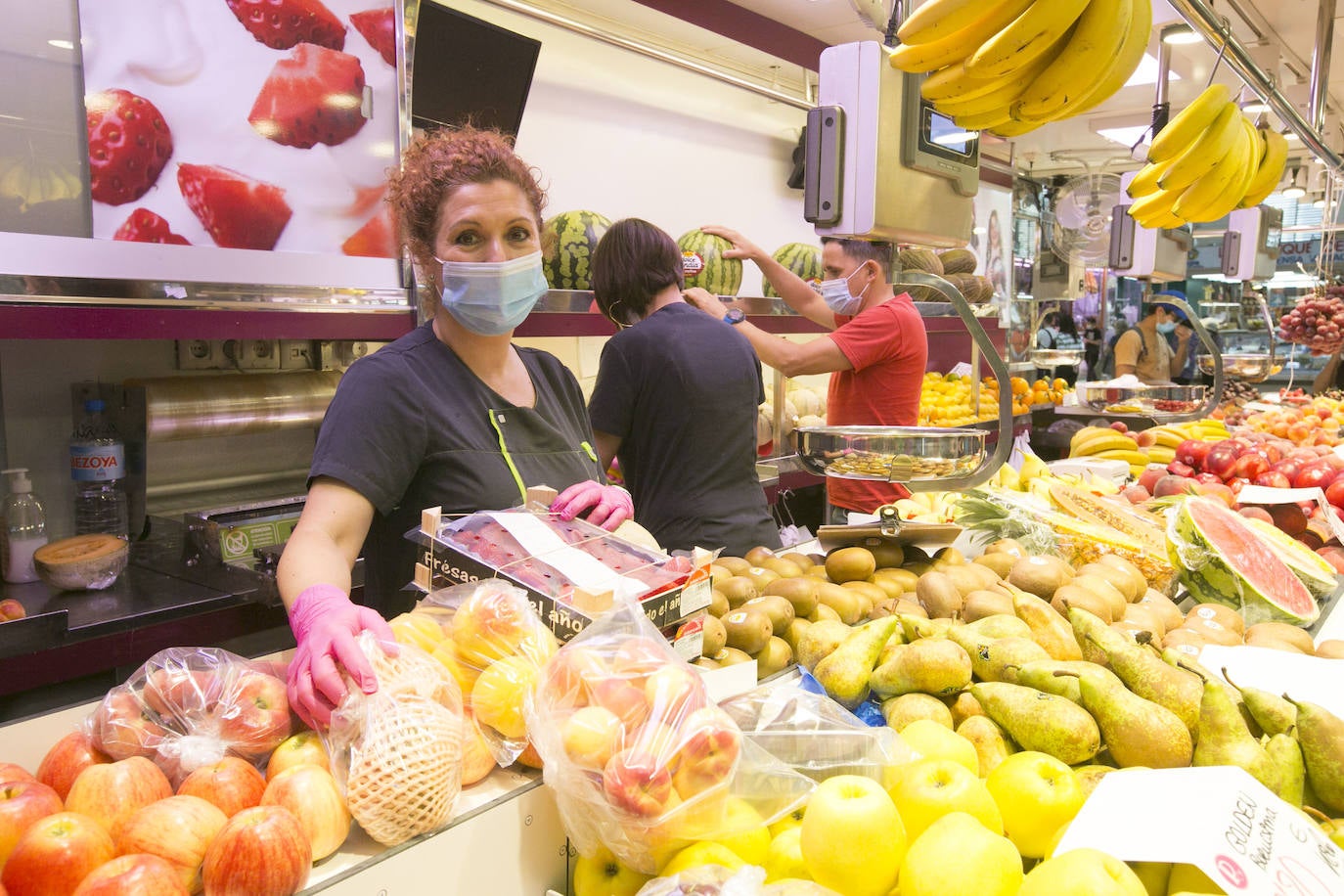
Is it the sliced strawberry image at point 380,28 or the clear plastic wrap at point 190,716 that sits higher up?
the sliced strawberry image at point 380,28

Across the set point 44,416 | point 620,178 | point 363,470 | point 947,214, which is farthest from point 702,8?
point 363,470

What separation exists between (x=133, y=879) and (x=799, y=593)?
3.94ft

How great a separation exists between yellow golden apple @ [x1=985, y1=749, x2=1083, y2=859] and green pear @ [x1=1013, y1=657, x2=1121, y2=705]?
0.26m

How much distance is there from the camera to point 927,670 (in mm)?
1331

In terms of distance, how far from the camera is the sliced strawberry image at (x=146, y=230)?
2.58 meters

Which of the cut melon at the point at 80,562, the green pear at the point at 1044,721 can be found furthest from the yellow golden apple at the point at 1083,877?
the cut melon at the point at 80,562

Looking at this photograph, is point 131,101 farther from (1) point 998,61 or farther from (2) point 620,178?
(2) point 620,178

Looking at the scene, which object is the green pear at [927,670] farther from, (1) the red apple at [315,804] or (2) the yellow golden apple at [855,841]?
(1) the red apple at [315,804]

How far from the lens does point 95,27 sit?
8.14 ft

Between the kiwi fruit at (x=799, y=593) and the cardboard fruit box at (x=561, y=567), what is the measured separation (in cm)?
48

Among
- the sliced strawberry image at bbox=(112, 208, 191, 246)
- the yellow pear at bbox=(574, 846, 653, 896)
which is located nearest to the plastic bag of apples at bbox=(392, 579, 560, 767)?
the yellow pear at bbox=(574, 846, 653, 896)

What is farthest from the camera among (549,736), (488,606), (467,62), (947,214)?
(467,62)

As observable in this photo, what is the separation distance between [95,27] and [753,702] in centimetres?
256

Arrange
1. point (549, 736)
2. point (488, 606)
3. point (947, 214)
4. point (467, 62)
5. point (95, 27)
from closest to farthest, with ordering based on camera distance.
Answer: point (549, 736)
point (488, 606)
point (95, 27)
point (947, 214)
point (467, 62)
